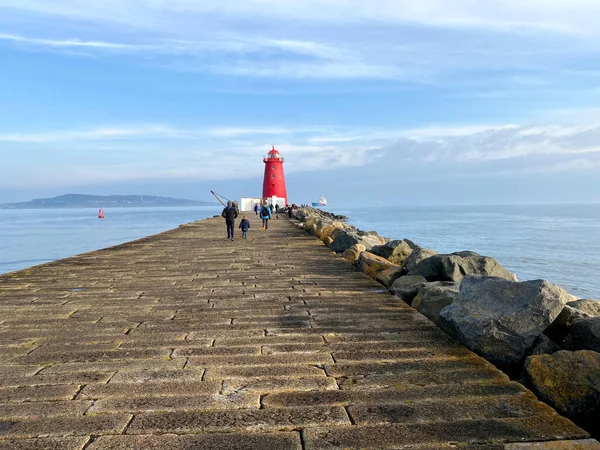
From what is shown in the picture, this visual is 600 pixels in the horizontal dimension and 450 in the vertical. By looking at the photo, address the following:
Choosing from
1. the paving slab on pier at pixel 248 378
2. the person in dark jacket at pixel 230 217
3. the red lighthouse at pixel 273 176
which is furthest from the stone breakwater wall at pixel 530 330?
the red lighthouse at pixel 273 176

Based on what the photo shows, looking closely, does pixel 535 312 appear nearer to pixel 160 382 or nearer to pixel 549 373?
pixel 549 373

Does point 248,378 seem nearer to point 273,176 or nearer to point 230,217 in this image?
point 230,217

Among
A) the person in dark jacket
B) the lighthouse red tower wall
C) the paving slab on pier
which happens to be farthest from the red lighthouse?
the paving slab on pier

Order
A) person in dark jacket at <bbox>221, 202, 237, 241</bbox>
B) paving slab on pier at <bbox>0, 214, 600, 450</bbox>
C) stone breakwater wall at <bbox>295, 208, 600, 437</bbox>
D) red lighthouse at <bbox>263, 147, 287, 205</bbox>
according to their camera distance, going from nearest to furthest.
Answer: paving slab on pier at <bbox>0, 214, 600, 450</bbox>, stone breakwater wall at <bbox>295, 208, 600, 437</bbox>, person in dark jacket at <bbox>221, 202, 237, 241</bbox>, red lighthouse at <bbox>263, 147, 287, 205</bbox>

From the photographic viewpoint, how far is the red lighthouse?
47.9 m

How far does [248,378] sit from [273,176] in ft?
148

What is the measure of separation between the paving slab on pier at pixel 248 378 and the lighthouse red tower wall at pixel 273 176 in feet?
138

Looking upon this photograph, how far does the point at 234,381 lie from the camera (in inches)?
123

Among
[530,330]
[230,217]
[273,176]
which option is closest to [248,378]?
[530,330]

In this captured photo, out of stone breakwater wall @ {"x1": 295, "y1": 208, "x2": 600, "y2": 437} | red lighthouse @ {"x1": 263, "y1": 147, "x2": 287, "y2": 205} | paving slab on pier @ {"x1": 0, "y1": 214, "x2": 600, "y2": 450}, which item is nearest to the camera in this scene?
paving slab on pier @ {"x1": 0, "y1": 214, "x2": 600, "y2": 450}

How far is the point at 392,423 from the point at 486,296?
1.77 metres

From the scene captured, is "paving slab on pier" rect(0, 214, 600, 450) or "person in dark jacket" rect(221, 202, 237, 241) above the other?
"person in dark jacket" rect(221, 202, 237, 241)

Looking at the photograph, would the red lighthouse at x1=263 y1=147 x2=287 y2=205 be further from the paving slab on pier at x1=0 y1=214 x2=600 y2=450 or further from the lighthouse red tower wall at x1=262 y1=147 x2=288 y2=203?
the paving slab on pier at x1=0 y1=214 x2=600 y2=450

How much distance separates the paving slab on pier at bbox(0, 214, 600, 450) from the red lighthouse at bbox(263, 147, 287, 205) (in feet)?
138
